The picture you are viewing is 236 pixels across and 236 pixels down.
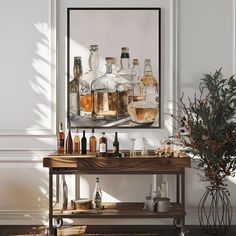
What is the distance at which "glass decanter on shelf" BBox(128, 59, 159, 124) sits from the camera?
211 inches

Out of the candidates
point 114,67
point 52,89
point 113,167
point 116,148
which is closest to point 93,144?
point 116,148

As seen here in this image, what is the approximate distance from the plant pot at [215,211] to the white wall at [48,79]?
0.35 ft

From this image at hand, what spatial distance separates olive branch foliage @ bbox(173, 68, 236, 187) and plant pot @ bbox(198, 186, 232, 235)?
152 mm

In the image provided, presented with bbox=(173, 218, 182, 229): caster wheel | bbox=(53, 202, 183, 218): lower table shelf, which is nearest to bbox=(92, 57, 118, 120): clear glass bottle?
bbox=(53, 202, 183, 218): lower table shelf

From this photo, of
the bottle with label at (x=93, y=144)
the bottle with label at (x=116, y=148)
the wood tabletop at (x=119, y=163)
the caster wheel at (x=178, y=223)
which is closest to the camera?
the wood tabletop at (x=119, y=163)

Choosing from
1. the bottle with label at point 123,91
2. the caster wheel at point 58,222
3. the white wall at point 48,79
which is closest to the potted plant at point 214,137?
the white wall at point 48,79

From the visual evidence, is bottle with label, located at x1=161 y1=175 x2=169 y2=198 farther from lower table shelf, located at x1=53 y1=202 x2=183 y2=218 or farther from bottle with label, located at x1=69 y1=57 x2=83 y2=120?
bottle with label, located at x1=69 y1=57 x2=83 y2=120

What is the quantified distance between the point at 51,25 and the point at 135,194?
2006 millimetres

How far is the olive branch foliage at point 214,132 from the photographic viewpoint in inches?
191

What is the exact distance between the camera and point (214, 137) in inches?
192

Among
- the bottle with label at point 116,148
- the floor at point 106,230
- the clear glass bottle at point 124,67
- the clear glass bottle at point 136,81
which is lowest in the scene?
the floor at point 106,230

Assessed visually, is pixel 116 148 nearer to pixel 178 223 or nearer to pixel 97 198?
pixel 97 198

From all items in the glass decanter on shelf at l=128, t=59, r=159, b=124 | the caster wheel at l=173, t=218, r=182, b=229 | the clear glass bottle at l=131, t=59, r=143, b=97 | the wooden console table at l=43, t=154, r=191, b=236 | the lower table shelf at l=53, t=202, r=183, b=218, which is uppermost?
the clear glass bottle at l=131, t=59, r=143, b=97

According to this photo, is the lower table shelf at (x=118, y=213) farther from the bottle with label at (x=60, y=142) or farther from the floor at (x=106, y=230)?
the bottle with label at (x=60, y=142)
